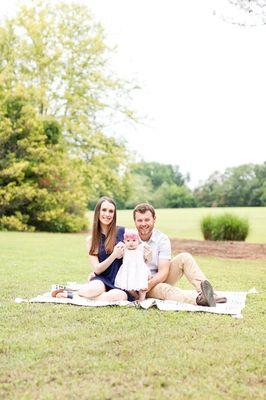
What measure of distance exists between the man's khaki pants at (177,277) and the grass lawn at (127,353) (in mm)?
541

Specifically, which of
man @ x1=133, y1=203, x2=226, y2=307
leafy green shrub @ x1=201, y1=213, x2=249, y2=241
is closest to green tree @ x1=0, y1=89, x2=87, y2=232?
leafy green shrub @ x1=201, y1=213, x2=249, y2=241

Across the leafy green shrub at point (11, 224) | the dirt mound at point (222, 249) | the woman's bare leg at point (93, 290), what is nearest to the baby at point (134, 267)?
the woman's bare leg at point (93, 290)

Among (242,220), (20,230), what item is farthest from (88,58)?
(242,220)

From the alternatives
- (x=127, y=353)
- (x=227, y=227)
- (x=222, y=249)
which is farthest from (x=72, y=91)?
(x=127, y=353)

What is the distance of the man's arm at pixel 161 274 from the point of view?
590cm

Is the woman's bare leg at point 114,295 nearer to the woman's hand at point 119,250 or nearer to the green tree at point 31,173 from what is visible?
the woman's hand at point 119,250

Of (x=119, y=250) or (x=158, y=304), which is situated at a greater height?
(x=119, y=250)

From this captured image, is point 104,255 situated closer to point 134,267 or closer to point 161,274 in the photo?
point 134,267

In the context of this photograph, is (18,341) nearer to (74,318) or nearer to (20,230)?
(74,318)

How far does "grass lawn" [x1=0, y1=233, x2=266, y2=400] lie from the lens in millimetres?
3307

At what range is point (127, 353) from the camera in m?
4.01

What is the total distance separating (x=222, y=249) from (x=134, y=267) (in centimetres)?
874

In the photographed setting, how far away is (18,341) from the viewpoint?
4328mm

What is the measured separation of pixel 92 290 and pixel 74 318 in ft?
2.63
